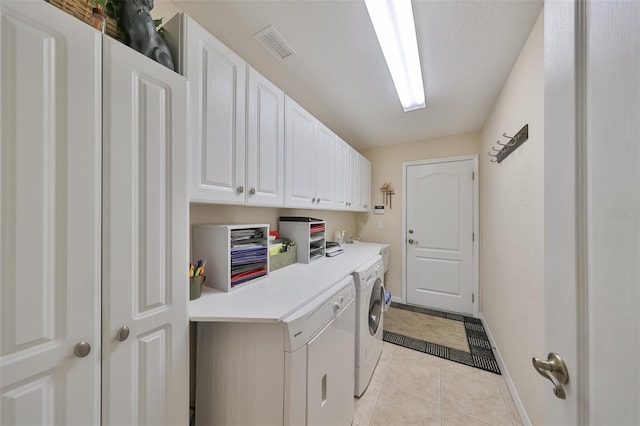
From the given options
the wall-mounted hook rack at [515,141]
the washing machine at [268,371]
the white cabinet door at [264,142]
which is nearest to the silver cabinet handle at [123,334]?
the washing machine at [268,371]

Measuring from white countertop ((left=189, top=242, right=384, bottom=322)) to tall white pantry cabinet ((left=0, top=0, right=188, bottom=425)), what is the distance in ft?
0.60

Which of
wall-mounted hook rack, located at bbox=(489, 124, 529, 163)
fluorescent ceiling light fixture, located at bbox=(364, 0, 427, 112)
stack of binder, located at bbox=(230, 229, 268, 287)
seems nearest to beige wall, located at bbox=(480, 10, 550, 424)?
wall-mounted hook rack, located at bbox=(489, 124, 529, 163)

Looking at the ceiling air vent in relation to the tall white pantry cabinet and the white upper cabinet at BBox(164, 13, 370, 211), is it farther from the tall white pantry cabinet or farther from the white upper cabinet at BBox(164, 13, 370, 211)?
the tall white pantry cabinet

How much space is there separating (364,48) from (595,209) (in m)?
1.49

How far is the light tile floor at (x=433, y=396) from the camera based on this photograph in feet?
4.78

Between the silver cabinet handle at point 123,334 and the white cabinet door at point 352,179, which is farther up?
the white cabinet door at point 352,179

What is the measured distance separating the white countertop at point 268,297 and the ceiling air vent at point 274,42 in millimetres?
1500

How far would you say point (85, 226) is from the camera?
610 mm

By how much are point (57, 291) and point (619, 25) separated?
128cm

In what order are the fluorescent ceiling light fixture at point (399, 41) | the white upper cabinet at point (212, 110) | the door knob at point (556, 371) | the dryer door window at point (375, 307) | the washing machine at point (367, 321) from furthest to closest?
the dryer door window at point (375, 307), the washing machine at point (367, 321), the fluorescent ceiling light fixture at point (399, 41), the white upper cabinet at point (212, 110), the door knob at point (556, 371)

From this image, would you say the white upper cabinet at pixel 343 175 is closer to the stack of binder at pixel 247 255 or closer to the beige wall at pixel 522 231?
the stack of binder at pixel 247 255

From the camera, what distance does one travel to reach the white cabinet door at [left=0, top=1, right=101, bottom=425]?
1.65ft

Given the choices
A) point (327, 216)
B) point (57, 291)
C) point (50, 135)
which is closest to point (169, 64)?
point (50, 135)

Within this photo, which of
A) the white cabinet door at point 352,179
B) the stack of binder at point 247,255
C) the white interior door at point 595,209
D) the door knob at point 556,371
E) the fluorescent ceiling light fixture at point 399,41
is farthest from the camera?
the white cabinet door at point 352,179
